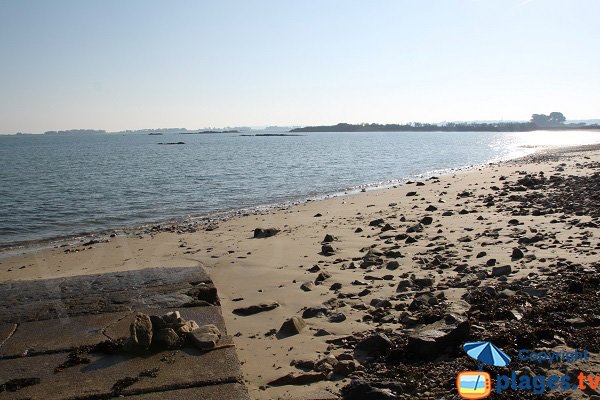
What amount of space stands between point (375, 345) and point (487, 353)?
1.01 meters

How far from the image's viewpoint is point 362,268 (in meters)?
7.92

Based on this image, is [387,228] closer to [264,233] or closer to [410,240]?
[410,240]

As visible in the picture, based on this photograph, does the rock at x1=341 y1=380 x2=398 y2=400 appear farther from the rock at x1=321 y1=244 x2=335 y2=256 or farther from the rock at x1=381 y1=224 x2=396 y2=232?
the rock at x1=381 y1=224 x2=396 y2=232

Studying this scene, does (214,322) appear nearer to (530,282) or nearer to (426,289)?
(426,289)

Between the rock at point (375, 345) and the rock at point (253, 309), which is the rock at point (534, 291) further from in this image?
the rock at point (253, 309)

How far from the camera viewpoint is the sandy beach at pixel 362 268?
4570mm

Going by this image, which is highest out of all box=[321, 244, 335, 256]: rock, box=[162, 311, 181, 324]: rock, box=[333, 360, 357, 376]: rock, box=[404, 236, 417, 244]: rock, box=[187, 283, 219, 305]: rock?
box=[162, 311, 181, 324]: rock

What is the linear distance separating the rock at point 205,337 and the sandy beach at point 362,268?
0.48 meters

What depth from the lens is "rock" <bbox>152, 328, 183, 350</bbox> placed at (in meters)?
4.08

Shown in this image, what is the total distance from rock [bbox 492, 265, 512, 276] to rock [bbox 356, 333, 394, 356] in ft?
9.64

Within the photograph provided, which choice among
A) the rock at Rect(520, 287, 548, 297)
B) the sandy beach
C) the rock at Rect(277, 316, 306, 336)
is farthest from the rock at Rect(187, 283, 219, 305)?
the rock at Rect(520, 287, 548, 297)

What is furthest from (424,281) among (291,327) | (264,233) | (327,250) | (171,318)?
(264,233)

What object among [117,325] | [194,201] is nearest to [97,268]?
[117,325]

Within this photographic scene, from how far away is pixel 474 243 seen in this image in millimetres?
9070
